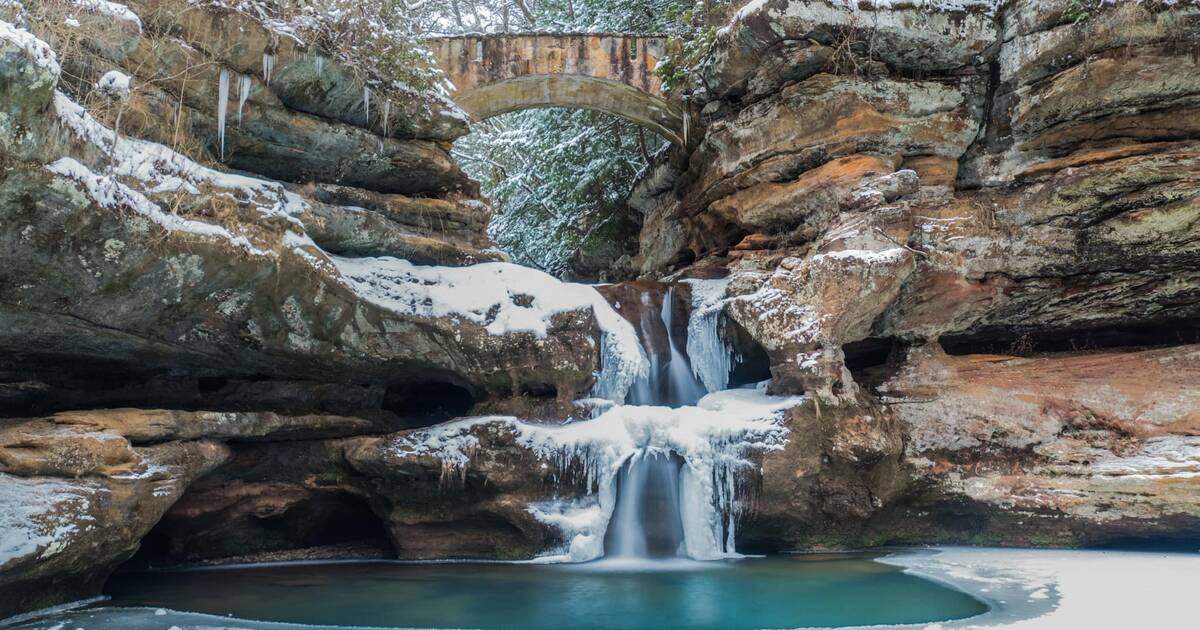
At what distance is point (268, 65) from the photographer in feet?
30.0

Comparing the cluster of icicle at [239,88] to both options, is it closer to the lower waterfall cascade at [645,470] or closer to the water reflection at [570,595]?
the lower waterfall cascade at [645,470]

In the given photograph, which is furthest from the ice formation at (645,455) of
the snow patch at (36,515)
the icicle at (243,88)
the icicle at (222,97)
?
the icicle at (243,88)

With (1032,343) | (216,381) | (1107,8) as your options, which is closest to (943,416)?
(1032,343)

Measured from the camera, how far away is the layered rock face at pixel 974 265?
904cm

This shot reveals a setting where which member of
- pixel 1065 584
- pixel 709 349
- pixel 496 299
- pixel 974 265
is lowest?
pixel 1065 584

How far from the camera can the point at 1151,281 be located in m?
10.0

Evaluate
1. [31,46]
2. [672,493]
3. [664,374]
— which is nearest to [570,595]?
[672,493]

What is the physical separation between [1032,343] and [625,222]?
341 inches

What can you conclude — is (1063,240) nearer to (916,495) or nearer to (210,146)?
(916,495)

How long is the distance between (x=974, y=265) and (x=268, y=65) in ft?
28.2

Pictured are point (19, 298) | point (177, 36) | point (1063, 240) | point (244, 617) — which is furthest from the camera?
point (1063, 240)

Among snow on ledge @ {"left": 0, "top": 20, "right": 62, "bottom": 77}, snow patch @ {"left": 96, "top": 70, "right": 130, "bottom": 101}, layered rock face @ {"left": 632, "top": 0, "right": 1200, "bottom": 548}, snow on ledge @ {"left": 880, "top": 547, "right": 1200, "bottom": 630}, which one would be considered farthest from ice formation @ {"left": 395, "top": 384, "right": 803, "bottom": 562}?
snow on ledge @ {"left": 0, "top": 20, "right": 62, "bottom": 77}

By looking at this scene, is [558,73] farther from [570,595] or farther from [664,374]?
[570,595]

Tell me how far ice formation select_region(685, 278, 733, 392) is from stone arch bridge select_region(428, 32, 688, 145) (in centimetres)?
434
